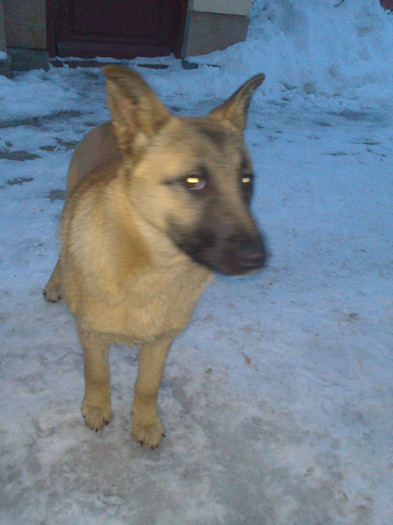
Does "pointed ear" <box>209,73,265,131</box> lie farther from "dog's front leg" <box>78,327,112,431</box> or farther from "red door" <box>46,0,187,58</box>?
"red door" <box>46,0,187,58</box>

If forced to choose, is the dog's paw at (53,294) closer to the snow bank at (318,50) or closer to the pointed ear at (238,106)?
the pointed ear at (238,106)

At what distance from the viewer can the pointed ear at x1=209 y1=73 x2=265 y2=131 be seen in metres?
2.19

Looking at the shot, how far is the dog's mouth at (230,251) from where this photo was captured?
1.77 m

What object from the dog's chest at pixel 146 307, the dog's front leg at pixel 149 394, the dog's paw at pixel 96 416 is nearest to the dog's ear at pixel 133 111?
the dog's chest at pixel 146 307

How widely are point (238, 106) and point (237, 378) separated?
167 cm

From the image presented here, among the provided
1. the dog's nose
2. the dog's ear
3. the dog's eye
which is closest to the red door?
the dog's ear

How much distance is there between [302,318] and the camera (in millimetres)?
3510

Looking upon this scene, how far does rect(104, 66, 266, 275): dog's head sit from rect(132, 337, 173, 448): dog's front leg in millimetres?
714

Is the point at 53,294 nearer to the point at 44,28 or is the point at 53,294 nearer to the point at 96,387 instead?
the point at 96,387

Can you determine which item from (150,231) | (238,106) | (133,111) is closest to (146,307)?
(150,231)

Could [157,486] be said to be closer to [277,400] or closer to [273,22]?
[277,400]

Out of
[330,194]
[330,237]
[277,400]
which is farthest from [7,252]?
[330,194]

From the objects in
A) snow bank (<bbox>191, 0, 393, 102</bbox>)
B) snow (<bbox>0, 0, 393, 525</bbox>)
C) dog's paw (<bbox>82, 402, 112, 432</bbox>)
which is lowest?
snow (<bbox>0, 0, 393, 525</bbox>)

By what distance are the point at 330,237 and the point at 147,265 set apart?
3.10m
